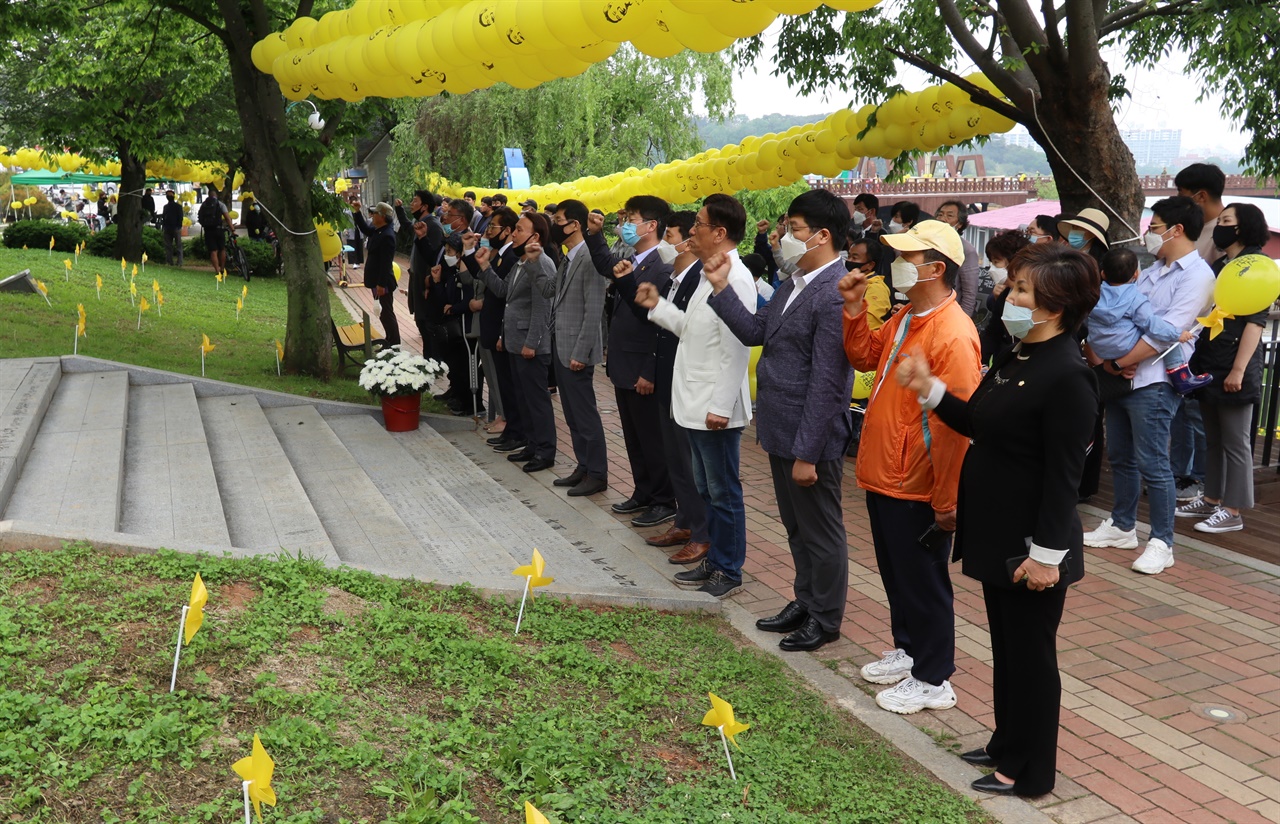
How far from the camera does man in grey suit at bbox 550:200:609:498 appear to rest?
7.84 meters

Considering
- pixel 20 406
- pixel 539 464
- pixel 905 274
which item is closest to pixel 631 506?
pixel 539 464

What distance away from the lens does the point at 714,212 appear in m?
5.41

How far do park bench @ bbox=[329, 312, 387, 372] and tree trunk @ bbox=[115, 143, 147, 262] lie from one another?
13172mm

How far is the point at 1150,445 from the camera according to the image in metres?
6.39

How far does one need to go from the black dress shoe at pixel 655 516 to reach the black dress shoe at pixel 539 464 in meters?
1.52

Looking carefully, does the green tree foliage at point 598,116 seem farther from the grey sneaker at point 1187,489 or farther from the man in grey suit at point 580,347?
the grey sneaker at point 1187,489

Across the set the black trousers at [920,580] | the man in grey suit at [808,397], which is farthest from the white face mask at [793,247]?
the black trousers at [920,580]

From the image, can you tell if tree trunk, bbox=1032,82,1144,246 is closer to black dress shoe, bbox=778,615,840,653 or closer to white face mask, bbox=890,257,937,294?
black dress shoe, bbox=778,615,840,653

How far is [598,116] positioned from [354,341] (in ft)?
57.6

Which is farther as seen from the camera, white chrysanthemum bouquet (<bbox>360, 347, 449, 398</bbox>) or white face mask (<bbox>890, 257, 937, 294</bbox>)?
white chrysanthemum bouquet (<bbox>360, 347, 449, 398</bbox>)

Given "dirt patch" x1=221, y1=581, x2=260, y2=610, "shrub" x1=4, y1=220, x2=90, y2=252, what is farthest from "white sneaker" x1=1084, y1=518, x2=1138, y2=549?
"shrub" x1=4, y1=220, x2=90, y2=252

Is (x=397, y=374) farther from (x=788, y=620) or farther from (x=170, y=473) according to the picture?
(x=788, y=620)

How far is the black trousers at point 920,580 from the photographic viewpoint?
4461 millimetres

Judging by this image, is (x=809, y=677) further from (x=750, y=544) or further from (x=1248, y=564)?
(x=1248, y=564)
